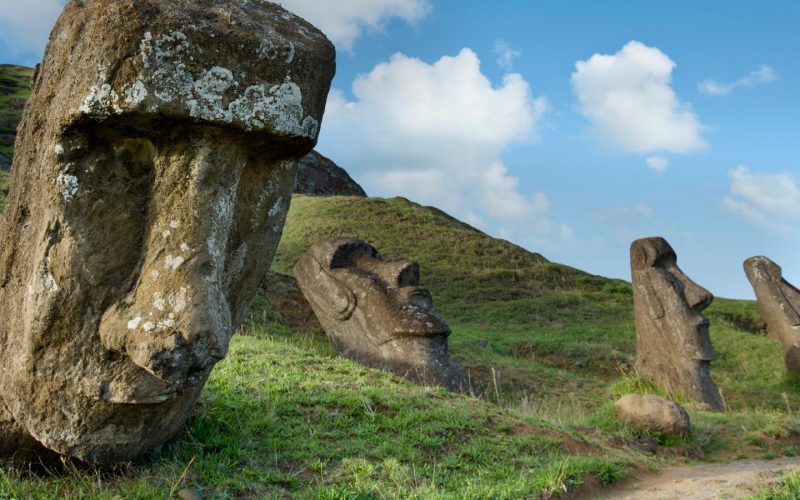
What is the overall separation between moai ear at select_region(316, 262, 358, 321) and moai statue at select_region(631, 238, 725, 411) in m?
5.10

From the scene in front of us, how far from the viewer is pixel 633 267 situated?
13.4 metres

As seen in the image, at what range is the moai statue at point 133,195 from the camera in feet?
13.4

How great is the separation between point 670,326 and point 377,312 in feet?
16.3

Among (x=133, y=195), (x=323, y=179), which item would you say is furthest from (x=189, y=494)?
(x=323, y=179)

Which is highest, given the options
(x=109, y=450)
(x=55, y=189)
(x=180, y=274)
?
(x=55, y=189)

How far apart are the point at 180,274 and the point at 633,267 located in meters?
10.5

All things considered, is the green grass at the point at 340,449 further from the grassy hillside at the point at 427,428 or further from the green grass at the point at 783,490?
the green grass at the point at 783,490

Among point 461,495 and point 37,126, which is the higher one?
point 37,126

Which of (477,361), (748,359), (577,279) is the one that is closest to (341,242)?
(477,361)

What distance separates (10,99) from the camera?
53.2 m

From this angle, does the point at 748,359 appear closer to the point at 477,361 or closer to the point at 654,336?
the point at 654,336

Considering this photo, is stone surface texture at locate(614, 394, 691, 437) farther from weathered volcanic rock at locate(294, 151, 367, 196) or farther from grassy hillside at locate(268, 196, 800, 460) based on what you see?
weathered volcanic rock at locate(294, 151, 367, 196)

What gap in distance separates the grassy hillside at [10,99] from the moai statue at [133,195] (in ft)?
117

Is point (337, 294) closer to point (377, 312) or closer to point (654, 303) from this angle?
point (377, 312)
